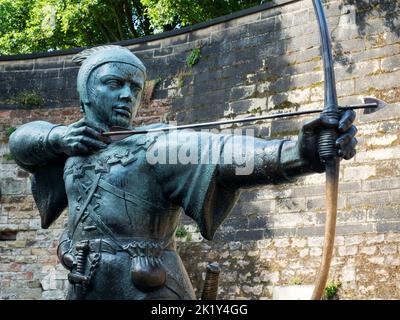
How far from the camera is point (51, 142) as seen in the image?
3570mm

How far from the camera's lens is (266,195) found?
8.59 m

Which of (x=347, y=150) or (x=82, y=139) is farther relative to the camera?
(x=82, y=139)

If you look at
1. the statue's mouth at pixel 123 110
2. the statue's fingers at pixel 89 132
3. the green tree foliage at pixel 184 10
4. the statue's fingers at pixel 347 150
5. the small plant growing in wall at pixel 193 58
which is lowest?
the statue's fingers at pixel 347 150

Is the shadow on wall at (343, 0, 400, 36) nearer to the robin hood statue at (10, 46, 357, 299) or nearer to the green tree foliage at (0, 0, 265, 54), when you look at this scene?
the robin hood statue at (10, 46, 357, 299)

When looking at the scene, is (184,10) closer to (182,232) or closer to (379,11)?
(182,232)

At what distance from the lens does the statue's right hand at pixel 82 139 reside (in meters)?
3.41

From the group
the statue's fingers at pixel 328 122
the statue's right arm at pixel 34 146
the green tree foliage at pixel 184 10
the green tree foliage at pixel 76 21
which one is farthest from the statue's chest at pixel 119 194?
the green tree foliage at pixel 76 21

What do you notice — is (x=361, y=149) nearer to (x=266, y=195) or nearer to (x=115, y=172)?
(x=266, y=195)

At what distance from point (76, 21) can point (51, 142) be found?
12.6m

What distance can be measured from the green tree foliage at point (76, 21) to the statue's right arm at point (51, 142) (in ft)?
34.5

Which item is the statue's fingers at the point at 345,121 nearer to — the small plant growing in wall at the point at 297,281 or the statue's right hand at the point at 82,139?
the statue's right hand at the point at 82,139

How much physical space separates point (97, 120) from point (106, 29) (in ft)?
45.5

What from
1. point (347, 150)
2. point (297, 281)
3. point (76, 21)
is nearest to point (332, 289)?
point (297, 281)

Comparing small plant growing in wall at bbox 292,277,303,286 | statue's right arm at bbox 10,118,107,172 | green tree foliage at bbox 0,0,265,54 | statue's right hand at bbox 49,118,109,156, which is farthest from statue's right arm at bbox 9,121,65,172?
green tree foliage at bbox 0,0,265,54
